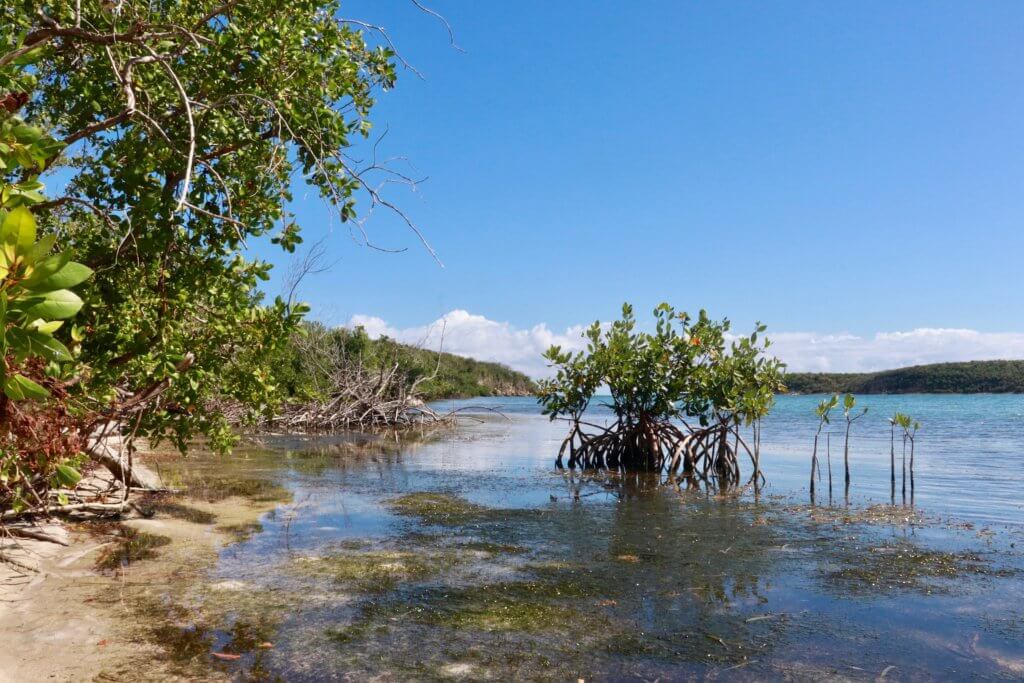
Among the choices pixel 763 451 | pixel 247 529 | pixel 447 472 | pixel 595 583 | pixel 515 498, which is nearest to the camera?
pixel 595 583

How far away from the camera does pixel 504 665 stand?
4.29 metres

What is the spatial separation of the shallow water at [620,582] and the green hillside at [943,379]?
55951 millimetres

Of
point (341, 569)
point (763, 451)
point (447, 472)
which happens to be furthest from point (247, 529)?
point (763, 451)

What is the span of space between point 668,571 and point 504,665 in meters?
2.56

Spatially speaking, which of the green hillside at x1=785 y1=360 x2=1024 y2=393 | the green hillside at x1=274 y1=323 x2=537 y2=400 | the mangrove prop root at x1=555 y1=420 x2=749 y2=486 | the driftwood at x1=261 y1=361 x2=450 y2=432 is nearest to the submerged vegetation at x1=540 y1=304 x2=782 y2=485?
the mangrove prop root at x1=555 y1=420 x2=749 y2=486

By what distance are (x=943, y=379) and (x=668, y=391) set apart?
2243 inches

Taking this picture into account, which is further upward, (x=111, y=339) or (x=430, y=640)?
(x=111, y=339)

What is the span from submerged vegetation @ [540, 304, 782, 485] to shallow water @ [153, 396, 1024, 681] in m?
1.74

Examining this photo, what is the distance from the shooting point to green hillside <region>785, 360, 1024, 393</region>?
2303 inches

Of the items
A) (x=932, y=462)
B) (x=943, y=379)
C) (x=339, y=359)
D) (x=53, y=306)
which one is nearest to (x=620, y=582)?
(x=53, y=306)

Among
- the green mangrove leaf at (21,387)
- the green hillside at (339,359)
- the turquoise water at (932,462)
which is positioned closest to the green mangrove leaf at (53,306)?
the green mangrove leaf at (21,387)

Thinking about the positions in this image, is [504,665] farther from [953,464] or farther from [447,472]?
[953,464]

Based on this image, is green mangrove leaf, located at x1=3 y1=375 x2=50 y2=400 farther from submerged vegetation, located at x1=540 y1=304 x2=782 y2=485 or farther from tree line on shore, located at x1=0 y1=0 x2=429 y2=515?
submerged vegetation, located at x1=540 y1=304 x2=782 y2=485

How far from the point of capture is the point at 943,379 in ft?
197
